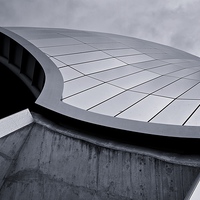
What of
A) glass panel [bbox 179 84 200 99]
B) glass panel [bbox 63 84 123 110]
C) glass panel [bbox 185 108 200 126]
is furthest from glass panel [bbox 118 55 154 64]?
glass panel [bbox 185 108 200 126]

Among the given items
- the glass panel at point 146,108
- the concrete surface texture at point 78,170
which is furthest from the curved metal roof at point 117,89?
the concrete surface texture at point 78,170

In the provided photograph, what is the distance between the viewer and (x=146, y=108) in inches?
212

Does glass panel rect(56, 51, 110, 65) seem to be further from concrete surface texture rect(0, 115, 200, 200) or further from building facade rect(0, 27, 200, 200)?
concrete surface texture rect(0, 115, 200, 200)

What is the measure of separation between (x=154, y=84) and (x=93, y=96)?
2422 millimetres

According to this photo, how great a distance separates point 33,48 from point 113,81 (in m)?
4.29

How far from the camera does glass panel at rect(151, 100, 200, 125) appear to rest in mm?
4770

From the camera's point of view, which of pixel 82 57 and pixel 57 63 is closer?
pixel 57 63

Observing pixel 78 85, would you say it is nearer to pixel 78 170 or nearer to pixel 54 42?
pixel 78 170

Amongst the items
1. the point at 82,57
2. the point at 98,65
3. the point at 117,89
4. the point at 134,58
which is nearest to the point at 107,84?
the point at 117,89

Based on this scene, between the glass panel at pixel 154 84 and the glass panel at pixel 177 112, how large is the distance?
115cm

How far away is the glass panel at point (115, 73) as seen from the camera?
291 inches

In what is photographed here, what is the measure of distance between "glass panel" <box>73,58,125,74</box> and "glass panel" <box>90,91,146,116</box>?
2.12 m

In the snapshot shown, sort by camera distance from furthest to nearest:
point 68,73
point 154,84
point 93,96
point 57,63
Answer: point 57,63
point 68,73
point 154,84
point 93,96

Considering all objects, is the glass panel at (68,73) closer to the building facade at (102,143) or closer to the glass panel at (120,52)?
the building facade at (102,143)
